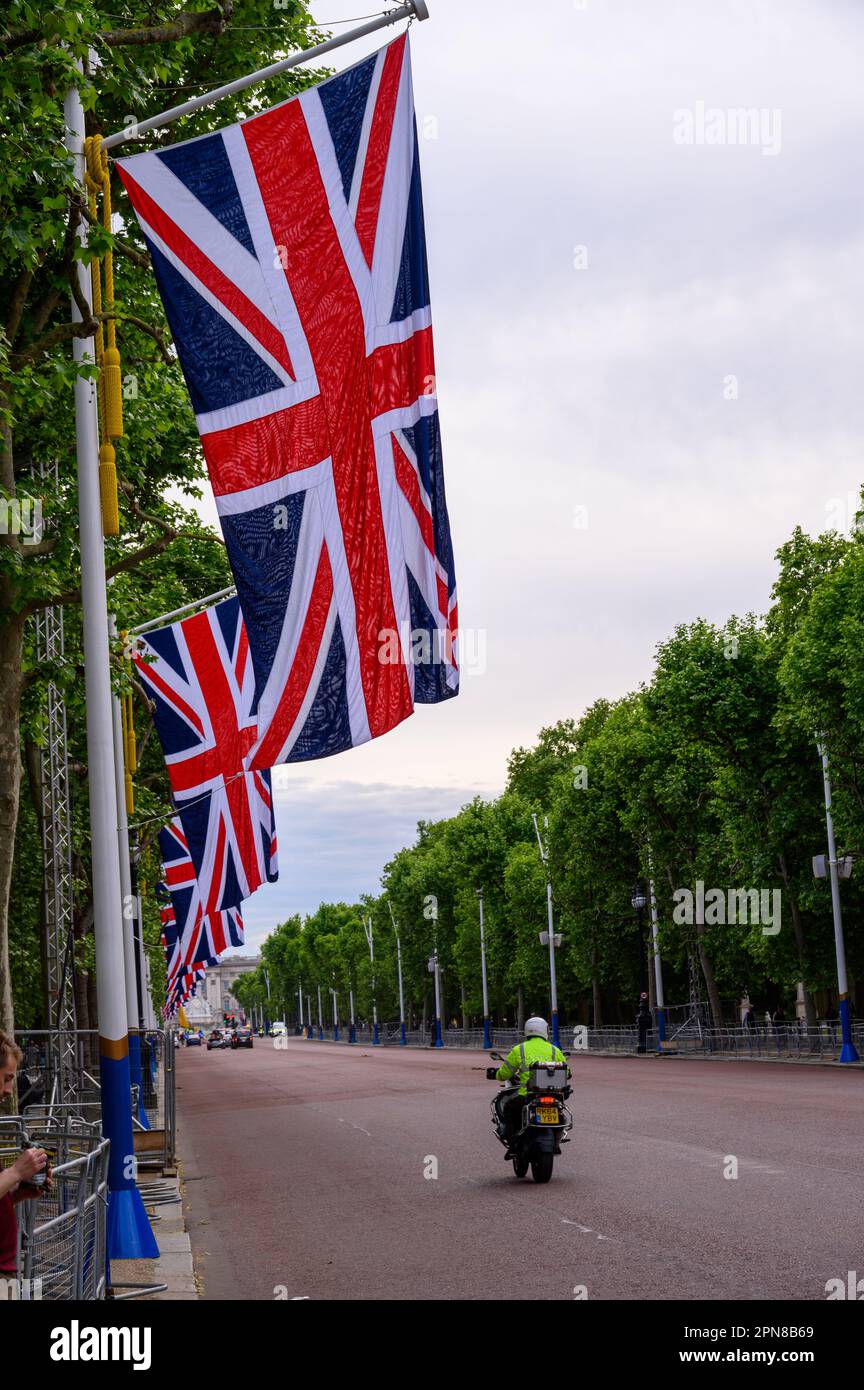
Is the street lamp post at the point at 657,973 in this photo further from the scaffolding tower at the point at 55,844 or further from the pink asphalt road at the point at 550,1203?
the scaffolding tower at the point at 55,844

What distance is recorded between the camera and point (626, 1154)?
1748 cm

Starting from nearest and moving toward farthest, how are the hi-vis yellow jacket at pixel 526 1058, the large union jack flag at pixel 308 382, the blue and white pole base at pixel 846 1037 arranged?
1. the large union jack flag at pixel 308 382
2. the hi-vis yellow jacket at pixel 526 1058
3. the blue and white pole base at pixel 846 1037

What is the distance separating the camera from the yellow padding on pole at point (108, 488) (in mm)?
10523

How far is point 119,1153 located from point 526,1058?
662 cm

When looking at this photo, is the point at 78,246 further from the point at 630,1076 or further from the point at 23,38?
the point at 630,1076

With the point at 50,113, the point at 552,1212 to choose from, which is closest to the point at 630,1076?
the point at 552,1212

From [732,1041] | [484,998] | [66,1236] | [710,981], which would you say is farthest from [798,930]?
[66,1236]

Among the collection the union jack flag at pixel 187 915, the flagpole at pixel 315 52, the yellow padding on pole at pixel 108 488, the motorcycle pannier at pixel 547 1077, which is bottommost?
the motorcycle pannier at pixel 547 1077

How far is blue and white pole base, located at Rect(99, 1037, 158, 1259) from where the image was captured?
32.5 feet

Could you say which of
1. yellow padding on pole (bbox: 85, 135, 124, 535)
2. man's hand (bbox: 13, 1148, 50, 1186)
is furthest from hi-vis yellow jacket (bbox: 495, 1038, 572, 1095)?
man's hand (bbox: 13, 1148, 50, 1186)

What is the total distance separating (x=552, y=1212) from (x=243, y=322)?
26.2 feet

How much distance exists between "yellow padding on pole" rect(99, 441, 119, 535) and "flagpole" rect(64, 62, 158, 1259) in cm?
7

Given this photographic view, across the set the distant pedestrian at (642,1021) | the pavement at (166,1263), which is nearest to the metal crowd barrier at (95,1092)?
the pavement at (166,1263)

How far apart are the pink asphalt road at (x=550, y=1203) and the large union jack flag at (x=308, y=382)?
3.79m
